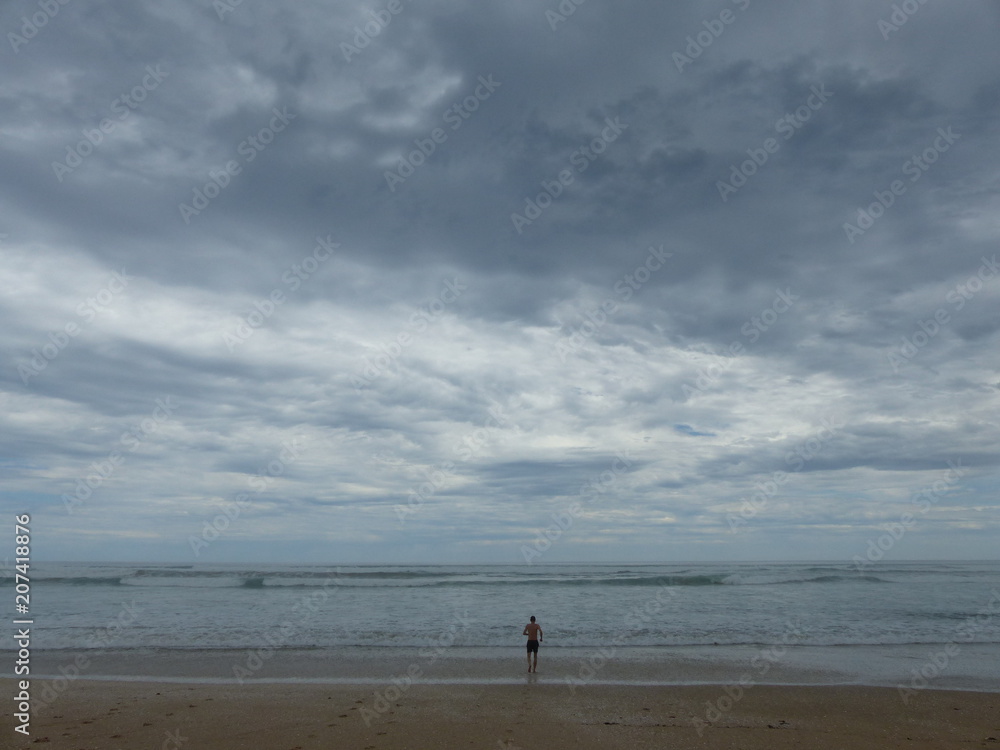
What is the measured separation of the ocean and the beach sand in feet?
6.75

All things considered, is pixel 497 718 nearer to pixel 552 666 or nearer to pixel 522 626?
pixel 552 666

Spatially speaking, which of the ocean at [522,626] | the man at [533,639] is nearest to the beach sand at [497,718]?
the man at [533,639]

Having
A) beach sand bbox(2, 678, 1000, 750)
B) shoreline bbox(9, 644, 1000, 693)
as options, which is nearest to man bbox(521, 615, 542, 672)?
shoreline bbox(9, 644, 1000, 693)

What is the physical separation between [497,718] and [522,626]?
46.2 ft

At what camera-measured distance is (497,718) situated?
1259 cm

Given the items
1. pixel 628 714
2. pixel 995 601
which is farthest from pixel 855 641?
pixel 995 601

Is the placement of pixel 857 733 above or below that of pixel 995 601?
above

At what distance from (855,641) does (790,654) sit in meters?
4.61

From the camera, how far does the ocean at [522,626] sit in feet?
59.7

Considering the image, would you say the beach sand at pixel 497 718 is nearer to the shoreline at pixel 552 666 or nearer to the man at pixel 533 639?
the shoreline at pixel 552 666

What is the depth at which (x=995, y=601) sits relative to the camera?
3675 cm

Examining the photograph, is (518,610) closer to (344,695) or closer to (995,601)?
(344,695)

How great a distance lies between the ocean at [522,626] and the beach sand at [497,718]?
81.1 inches

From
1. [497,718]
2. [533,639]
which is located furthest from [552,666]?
[497,718]
